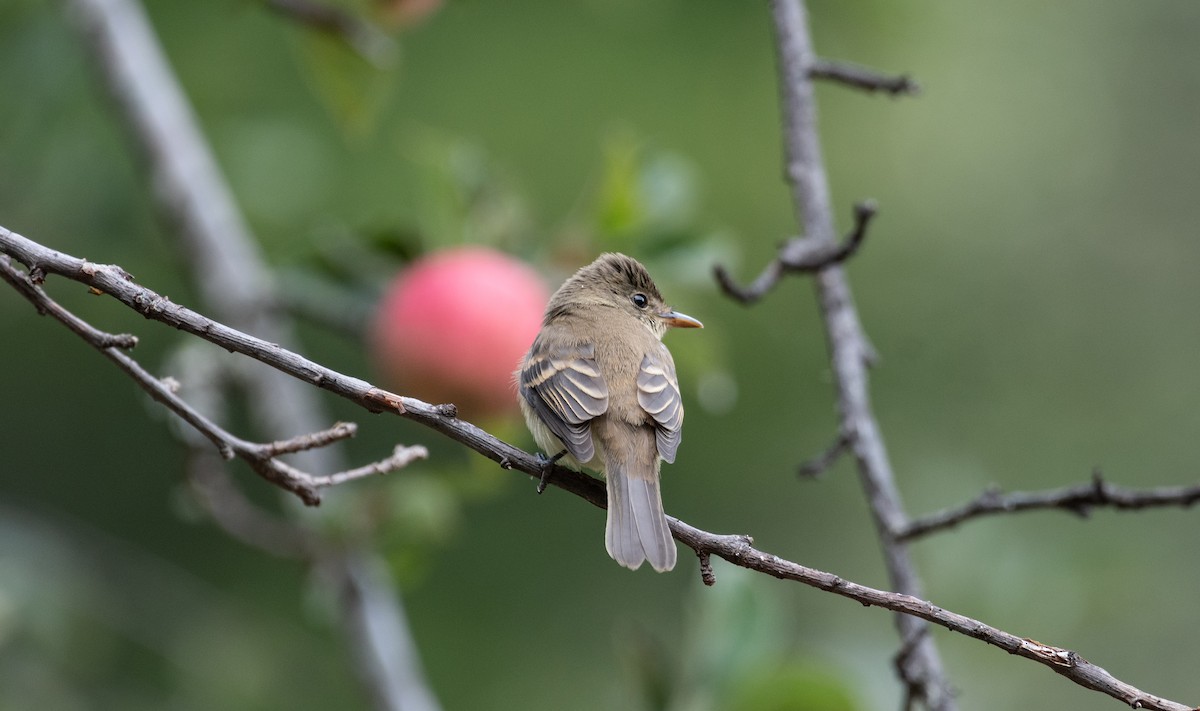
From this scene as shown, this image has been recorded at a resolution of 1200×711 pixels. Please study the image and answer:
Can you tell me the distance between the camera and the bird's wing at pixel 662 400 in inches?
99.7

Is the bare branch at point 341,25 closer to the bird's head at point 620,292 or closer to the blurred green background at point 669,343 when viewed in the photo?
the blurred green background at point 669,343

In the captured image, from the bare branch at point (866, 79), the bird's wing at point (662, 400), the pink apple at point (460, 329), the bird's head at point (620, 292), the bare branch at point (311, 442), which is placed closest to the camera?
the bare branch at point (311, 442)

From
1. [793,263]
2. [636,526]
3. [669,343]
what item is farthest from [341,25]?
[636,526]

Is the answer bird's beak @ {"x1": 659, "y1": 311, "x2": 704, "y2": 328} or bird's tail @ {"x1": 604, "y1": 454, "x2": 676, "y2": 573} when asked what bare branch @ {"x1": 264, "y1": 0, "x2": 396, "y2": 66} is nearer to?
bird's beak @ {"x1": 659, "y1": 311, "x2": 704, "y2": 328}

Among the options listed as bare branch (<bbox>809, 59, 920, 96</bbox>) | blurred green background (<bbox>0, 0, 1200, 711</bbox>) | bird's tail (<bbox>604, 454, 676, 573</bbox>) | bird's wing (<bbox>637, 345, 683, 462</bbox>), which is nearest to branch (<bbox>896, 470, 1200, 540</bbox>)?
bird's tail (<bbox>604, 454, 676, 573</bbox>)

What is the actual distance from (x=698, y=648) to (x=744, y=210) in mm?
2797

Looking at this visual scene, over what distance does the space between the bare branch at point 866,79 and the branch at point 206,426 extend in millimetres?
1126

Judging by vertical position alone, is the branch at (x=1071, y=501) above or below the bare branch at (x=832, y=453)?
below

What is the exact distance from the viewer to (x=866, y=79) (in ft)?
8.00

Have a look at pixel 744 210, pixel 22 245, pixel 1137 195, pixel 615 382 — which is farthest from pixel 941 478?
pixel 1137 195

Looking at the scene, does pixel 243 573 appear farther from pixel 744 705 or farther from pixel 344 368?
pixel 744 705

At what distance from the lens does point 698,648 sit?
3.04m

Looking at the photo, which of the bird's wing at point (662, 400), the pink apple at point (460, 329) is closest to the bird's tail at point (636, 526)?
the bird's wing at point (662, 400)

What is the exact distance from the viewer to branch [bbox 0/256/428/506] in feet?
5.30
